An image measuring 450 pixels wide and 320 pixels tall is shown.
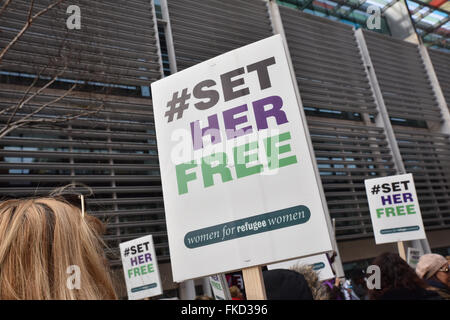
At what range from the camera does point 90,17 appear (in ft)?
24.3

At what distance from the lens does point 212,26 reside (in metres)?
9.09

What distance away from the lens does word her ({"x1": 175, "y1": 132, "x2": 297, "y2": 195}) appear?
1.53 meters

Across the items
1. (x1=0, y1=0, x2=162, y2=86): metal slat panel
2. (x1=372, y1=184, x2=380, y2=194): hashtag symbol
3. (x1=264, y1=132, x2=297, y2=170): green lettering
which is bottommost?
(x1=264, y1=132, x2=297, y2=170): green lettering

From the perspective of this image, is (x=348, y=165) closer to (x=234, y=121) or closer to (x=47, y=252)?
(x=234, y=121)

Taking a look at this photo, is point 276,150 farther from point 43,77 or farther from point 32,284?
point 43,77

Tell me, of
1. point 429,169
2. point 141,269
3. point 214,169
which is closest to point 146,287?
point 141,269

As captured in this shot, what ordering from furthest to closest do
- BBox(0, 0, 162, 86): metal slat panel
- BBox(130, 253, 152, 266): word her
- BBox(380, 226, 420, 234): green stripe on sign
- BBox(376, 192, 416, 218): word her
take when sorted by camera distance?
BBox(0, 0, 162, 86): metal slat panel → BBox(130, 253, 152, 266): word her → BBox(376, 192, 416, 218): word her → BBox(380, 226, 420, 234): green stripe on sign

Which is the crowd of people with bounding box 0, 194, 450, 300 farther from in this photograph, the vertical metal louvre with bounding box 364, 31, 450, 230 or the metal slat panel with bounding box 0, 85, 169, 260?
the vertical metal louvre with bounding box 364, 31, 450, 230

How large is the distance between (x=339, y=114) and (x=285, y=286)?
28.2 feet

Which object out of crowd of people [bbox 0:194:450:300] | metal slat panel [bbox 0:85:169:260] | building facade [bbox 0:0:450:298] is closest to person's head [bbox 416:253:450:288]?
crowd of people [bbox 0:194:450:300]

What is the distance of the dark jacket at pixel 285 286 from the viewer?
2160 mm

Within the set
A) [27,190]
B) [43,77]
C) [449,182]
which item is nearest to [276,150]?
[27,190]

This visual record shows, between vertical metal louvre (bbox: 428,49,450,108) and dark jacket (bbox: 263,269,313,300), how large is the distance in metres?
12.2

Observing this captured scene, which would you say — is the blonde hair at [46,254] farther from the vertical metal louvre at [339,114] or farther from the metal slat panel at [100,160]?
the vertical metal louvre at [339,114]
